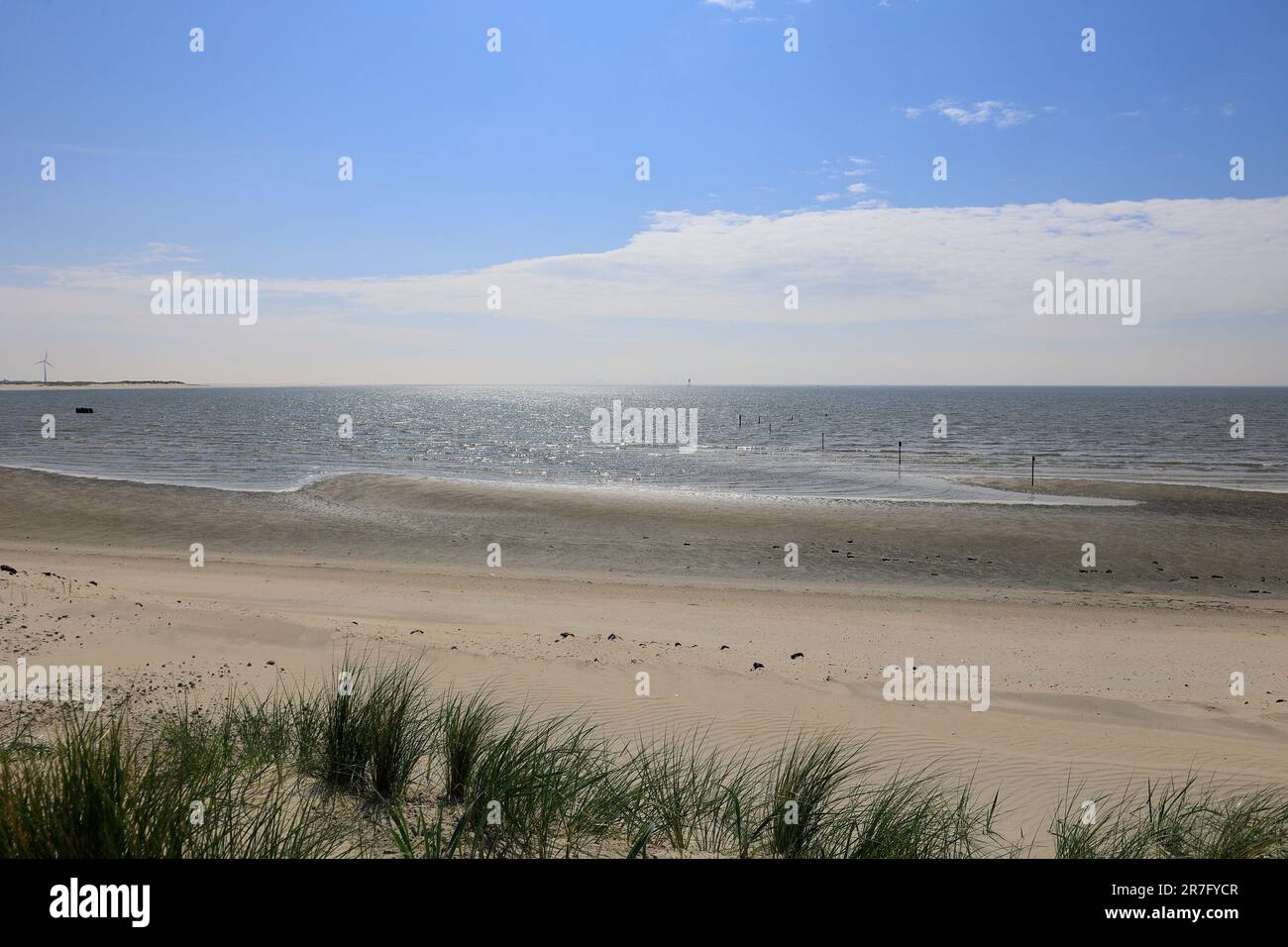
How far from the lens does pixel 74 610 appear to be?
11758 mm

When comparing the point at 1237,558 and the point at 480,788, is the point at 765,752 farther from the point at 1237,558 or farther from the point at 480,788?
the point at 1237,558

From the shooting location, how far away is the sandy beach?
921 centimetres

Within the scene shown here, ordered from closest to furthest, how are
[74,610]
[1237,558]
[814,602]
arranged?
[74,610] → [814,602] → [1237,558]

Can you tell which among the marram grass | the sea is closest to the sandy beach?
the marram grass

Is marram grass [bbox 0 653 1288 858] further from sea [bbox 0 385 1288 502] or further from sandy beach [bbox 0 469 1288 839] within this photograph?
sea [bbox 0 385 1288 502]

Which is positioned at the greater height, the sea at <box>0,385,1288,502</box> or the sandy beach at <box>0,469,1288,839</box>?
the sea at <box>0,385,1288,502</box>

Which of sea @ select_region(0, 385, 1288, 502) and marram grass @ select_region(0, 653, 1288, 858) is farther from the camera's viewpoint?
sea @ select_region(0, 385, 1288, 502)

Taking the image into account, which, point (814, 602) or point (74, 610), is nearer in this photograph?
point (74, 610)

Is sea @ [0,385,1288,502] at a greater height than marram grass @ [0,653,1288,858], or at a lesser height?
greater

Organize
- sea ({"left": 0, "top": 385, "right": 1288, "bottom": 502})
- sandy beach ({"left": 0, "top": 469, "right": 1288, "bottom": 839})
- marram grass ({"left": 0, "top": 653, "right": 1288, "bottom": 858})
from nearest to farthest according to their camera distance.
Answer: marram grass ({"left": 0, "top": 653, "right": 1288, "bottom": 858}) → sandy beach ({"left": 0, "top": 469, "right": 1288, "bottom": 839}) → sea ({"left": 0, "top": 385, "right": 1288, "bottom": 502})

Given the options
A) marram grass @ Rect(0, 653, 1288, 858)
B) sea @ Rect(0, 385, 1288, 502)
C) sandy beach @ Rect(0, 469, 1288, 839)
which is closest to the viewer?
marram grass @ Rect(0, 653, 1288, 858)
